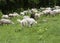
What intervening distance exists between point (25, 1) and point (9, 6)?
141 centimetres

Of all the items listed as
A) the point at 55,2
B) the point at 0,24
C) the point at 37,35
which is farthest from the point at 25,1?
the point at 37,35

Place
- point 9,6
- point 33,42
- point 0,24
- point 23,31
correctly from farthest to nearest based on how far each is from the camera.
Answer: point 9,6 → point 0,24 → point 23,31 → point 33,42

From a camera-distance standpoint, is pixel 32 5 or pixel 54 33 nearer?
pixel 54 33

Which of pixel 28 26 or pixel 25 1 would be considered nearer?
pixel 28 26

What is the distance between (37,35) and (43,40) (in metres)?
0.76

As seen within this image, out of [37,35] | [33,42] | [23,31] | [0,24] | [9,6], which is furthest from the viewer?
[9,6]

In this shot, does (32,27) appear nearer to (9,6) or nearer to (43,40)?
(43,40)

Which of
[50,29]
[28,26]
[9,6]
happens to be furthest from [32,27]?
[9,6]

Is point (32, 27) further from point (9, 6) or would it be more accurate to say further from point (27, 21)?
point (9, 6)

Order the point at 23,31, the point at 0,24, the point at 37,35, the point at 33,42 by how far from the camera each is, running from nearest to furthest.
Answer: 1. the point at 33,42
2. the point at 37,35
3. the point at 23,31
4. the point at 0,24

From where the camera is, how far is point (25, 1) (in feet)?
70.3

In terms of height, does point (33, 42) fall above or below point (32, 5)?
above

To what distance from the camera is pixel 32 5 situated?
853 inches

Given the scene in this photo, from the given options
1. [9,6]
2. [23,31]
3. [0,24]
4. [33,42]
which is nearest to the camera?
[33,42]
